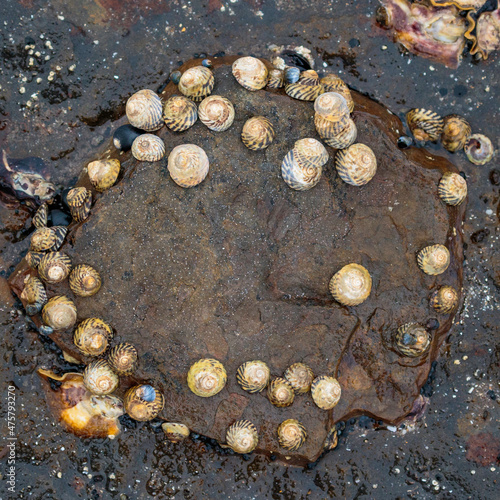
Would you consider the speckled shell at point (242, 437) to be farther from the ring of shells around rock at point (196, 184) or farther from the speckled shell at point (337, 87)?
the speckled shell at point (337, 87)

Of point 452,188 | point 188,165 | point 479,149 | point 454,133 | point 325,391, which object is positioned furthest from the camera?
point 479,149

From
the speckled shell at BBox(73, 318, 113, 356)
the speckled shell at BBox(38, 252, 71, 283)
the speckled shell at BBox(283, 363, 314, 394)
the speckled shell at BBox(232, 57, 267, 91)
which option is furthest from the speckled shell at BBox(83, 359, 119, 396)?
the speckled shell at BBox(232, 57, 267, 91)

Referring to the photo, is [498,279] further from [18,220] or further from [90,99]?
[18,220]

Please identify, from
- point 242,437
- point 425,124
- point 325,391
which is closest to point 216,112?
point 425,124

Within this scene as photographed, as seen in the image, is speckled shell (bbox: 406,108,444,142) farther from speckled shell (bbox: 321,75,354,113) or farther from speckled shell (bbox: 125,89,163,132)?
speckled shell (bbox: 125,89,163,132)

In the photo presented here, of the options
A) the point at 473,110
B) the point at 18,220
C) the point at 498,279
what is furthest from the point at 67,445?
the point at 473,110

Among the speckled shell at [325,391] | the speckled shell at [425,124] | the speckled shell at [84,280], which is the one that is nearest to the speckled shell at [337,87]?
the speckled shell at [425,124]

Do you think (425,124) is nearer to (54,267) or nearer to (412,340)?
(412,340)

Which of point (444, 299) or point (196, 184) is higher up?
point (196, 184)
